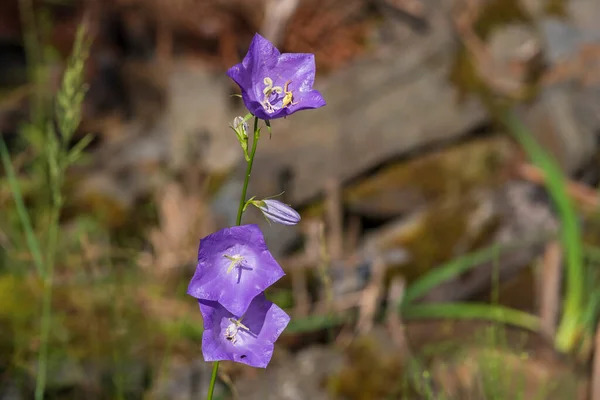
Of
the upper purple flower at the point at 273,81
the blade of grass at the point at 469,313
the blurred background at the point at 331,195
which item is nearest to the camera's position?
the upper purple flower at the point at 273,81

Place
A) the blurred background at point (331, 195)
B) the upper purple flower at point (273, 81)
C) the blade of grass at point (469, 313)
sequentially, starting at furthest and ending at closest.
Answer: the blade of grass at point (469, 313) < the blurred background at point (331, 195) < the upper purple flower at point (273, 81)

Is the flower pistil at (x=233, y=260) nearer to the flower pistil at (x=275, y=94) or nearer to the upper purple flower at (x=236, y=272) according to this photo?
the upper purple flower at (x=236, y=272)

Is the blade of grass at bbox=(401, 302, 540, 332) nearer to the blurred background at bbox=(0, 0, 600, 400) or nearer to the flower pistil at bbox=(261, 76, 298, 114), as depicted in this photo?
the blurred background at bbox=(0, 0, 600, 400)

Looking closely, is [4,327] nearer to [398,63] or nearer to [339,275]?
[339,275]

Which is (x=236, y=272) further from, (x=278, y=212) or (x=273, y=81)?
(x=273, y=81)

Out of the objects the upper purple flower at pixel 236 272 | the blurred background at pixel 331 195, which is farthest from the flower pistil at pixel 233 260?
the blurred background at pixel 331 195

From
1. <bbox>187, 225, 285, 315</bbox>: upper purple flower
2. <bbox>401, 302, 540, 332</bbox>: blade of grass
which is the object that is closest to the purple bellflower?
<bbox>187, 225, 285, 315</bbox>: upper purple flower
